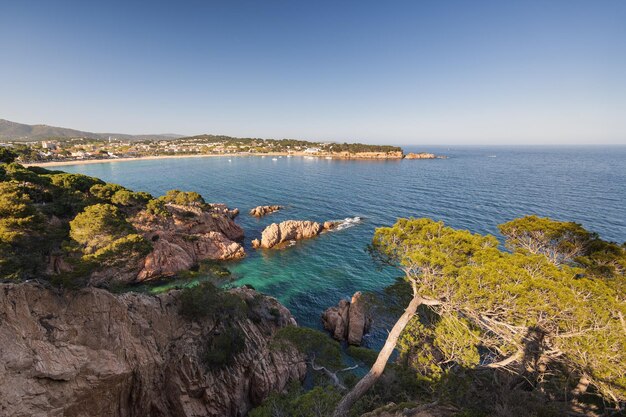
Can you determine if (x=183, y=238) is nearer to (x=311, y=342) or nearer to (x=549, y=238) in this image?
(x=311, y=342)

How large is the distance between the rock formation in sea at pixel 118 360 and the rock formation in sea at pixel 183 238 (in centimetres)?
1521

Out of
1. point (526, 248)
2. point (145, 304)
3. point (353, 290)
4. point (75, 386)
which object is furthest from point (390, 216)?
point (75, 386)

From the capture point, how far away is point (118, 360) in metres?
12.3

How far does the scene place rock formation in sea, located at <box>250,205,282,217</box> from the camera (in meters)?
52.6

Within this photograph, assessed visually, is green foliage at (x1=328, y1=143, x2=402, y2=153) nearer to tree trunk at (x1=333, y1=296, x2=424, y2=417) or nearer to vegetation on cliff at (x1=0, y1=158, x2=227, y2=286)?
tree trunk at (x1=333, y1=296, x2=424, y2=417)

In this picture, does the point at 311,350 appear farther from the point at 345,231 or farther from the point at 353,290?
the point at 345,231

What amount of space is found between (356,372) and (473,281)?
12.6 metres

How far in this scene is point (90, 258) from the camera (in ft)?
42.5

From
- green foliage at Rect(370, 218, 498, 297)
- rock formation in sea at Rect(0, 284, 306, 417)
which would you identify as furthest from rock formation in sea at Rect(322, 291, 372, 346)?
green foliage at Rect(370, 218, 498, 297)

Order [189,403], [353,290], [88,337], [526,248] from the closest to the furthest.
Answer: [88,337] < [189,403] < [526,248] < [353,290]

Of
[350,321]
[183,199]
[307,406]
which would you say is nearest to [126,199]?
[183,199]

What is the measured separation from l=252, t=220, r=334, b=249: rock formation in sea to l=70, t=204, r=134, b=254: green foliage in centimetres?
2271

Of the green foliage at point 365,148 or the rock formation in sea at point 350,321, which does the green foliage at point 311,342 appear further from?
the green foliage at point 365,148

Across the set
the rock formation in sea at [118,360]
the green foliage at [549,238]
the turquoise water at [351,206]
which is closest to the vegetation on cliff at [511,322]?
the green foliage at [549,238]
